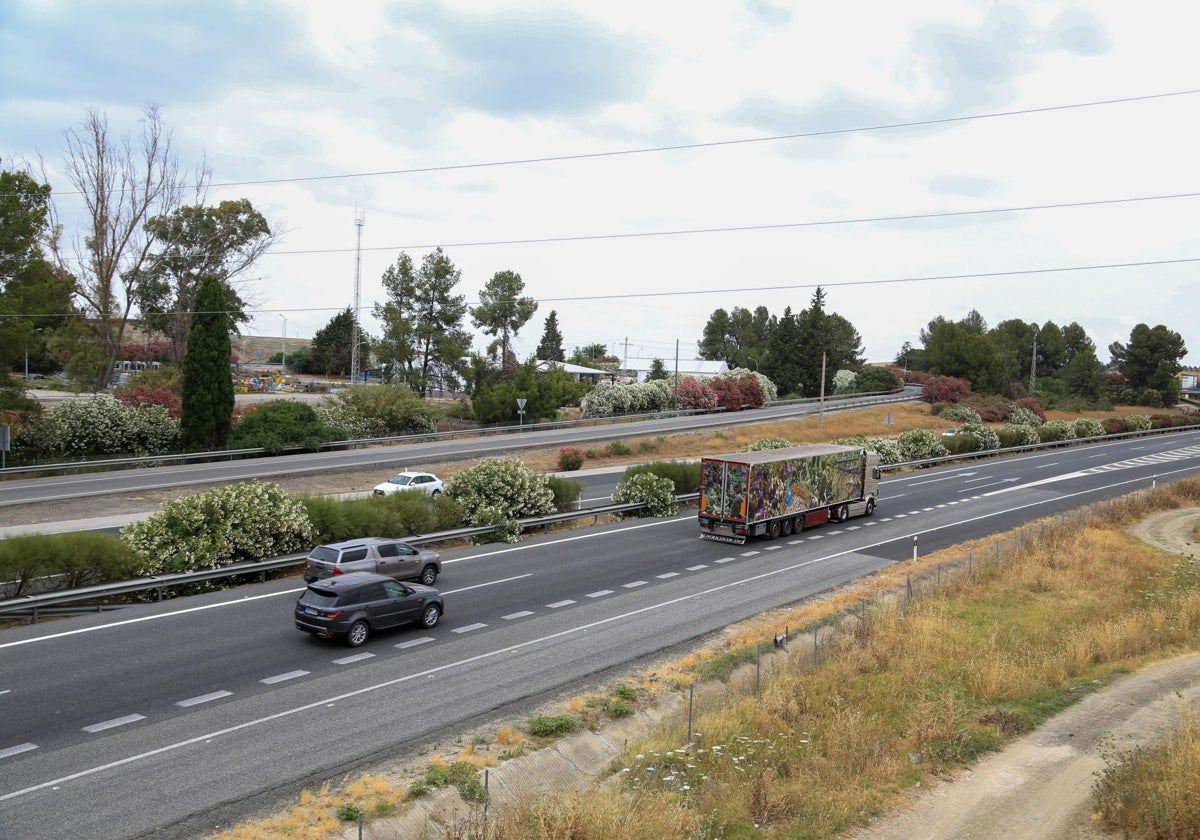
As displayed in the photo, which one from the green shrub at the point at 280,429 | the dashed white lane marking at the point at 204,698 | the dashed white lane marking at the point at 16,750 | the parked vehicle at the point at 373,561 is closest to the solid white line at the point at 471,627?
the parked vehicle at the point at 373,561

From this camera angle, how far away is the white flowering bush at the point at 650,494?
3562 centimetres

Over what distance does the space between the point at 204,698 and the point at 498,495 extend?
629 inches

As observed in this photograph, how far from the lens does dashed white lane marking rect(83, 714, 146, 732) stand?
13.3 m

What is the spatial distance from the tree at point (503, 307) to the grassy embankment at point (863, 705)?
64715 mm

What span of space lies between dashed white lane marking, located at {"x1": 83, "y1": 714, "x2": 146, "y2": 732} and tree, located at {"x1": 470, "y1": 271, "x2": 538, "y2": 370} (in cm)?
7336

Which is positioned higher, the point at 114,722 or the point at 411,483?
the point at 411,483

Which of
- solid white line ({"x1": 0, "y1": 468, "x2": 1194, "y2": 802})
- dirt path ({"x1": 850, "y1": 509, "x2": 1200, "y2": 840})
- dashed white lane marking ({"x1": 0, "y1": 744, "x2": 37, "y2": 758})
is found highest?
dashed white lane marking ({"x1": 0, "y1": 744, "x2": 37, "y2": 758})

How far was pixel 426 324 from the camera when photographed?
79.2m

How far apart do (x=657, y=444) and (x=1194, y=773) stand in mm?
50134

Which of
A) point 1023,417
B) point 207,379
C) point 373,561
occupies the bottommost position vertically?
point 373,561

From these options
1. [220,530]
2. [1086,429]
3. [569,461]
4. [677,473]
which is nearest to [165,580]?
[220,530]

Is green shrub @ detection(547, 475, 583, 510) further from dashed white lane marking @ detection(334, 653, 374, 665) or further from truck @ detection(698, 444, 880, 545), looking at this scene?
dashed white lane marking @ detection(334, 653, 374, 665)

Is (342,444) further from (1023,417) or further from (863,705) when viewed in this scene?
(1023,417)

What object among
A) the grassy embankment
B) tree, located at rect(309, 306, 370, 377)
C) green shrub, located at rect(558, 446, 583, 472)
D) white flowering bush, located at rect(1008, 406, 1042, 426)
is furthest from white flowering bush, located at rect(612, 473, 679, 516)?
tree, located at rect(309, 306, 370, 377)
